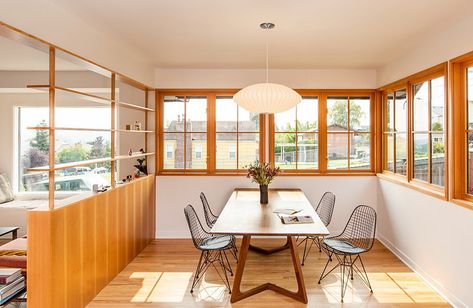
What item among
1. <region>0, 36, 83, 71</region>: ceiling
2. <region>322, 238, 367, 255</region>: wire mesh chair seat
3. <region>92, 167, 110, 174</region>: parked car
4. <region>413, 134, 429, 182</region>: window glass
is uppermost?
<region>0, 36, 83, 71</region>: ceiling

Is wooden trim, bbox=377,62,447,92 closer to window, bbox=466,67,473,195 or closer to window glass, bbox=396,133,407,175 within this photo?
window, bbox=466,67,473,195

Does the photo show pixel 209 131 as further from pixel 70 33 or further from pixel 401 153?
pixel 401 153

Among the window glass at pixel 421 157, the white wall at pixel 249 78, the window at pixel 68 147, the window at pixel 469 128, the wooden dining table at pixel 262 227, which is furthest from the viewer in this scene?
the window at pixel 68 147

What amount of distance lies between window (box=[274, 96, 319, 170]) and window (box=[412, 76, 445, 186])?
60.3 inches

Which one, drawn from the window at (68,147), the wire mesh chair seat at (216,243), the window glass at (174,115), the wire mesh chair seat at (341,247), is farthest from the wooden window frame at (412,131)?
the window at (68,147)

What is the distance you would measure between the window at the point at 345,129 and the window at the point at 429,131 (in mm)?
1134

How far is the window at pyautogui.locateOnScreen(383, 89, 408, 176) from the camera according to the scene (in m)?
4.49

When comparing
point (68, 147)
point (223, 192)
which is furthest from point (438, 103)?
point (68, 147)

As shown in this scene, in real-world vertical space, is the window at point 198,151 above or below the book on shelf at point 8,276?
above

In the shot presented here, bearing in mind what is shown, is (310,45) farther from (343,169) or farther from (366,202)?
(366,202)

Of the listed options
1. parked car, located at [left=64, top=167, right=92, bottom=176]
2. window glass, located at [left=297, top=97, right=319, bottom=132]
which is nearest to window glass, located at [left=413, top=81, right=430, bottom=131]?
window glass, located at [left=297, top=97, right=319, bottom=132]

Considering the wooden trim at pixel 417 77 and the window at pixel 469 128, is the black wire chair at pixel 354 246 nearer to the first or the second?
the window at pixel 469 128

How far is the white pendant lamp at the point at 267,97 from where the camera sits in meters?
3.31

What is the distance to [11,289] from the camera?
108 inches
